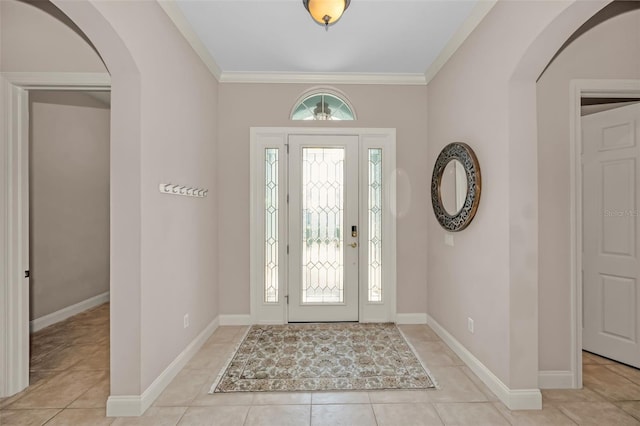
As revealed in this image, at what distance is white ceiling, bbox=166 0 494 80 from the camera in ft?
8.15

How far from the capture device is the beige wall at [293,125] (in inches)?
144

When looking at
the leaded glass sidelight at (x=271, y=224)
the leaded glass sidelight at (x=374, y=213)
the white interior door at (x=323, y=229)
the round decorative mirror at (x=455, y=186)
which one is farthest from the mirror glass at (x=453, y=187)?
the leaded glass sidelight at (x=271, y=224)

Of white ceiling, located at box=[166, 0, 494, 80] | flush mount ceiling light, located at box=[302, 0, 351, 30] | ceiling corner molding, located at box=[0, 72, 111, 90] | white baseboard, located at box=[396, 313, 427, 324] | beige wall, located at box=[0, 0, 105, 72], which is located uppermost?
white ceiling, located at box=[166, 0, 494, 80]

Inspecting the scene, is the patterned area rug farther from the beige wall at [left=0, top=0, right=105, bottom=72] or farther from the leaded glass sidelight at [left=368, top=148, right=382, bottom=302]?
the beige wall at [left=0, top=0, right=105, bottom=72]

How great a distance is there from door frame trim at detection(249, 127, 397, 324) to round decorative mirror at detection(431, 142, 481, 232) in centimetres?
58

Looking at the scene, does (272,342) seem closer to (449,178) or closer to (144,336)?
(144,336)

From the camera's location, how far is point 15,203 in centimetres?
221

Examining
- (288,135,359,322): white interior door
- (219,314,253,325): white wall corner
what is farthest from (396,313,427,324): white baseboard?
(219,314,253,325): white wall corner

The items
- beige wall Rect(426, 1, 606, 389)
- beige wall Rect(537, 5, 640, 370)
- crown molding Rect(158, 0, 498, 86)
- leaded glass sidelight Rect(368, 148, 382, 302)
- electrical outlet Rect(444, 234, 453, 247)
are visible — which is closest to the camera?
beige wall Rect(426, 1, 606, 389)

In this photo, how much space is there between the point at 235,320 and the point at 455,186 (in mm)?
2894

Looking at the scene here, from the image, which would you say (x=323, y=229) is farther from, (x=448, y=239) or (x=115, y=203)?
(x=115, y=203)

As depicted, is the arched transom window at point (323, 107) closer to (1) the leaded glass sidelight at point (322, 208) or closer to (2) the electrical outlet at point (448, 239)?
(1) the leaded glass sidelight at point (322, 208)

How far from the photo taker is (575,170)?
2303mm

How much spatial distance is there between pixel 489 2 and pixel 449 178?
4.79 feet
